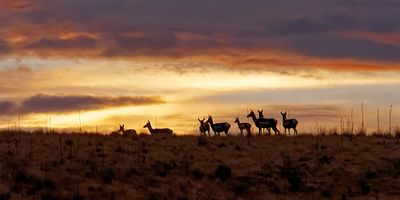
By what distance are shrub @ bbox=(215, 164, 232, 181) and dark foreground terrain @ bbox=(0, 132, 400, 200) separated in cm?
5

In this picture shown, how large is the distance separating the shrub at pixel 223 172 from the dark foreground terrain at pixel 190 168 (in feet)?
0.17

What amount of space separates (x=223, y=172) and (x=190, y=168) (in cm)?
179

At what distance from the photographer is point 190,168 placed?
131 feet

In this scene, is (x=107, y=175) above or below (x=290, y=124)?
below

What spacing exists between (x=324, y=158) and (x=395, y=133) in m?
11.1

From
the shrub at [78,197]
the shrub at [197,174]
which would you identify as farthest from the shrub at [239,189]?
the shrub at [78,197]

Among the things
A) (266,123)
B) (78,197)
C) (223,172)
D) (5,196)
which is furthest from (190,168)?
(266,123)

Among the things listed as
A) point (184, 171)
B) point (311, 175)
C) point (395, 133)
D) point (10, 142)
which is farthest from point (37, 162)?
point (395, 133)

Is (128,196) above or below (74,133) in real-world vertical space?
below

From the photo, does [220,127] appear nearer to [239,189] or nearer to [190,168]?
[190,168]

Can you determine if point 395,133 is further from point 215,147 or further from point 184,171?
point 184,171

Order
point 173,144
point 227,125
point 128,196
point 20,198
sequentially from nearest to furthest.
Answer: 1. point 20,198
2. point 128,196
3. point 173,144
4. point 227,125

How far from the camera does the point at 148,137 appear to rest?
47.3 m

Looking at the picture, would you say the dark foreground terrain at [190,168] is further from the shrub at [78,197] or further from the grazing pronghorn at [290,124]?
the grazing pronghorn at [290,124]
